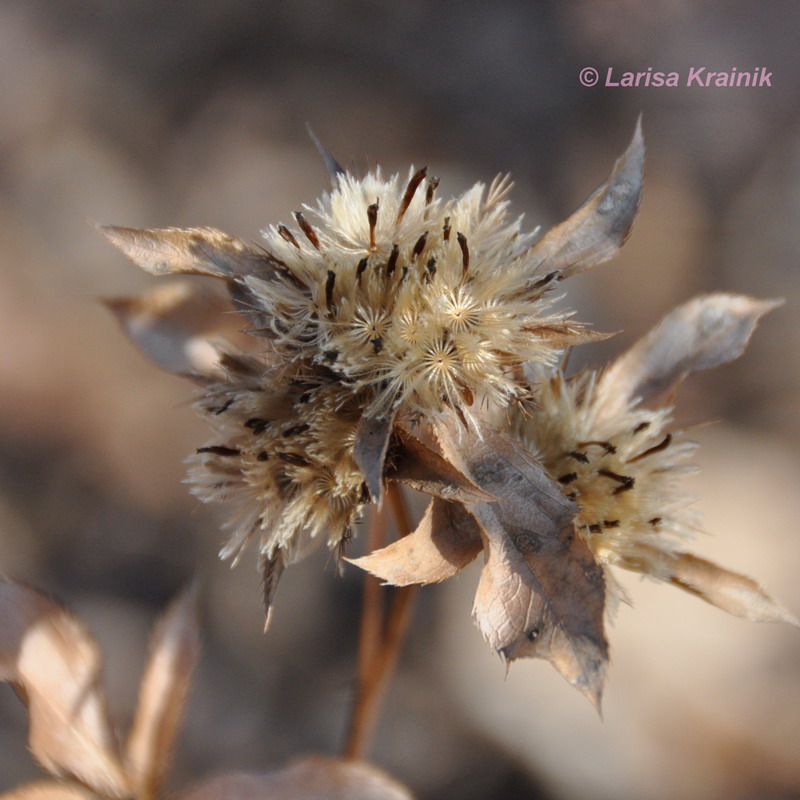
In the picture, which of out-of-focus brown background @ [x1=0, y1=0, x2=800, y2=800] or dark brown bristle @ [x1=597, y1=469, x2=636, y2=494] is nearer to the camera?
dark brown bristle @ [x1=597, y1=469, x2=636, y2=494]

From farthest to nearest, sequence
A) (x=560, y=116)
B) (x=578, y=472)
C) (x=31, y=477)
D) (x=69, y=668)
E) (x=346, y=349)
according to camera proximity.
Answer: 1. (x=560, y=116)
2. (x=31, y=477)
3. (x=69, y=668)
4. (x=578, y=472)
5. (x=346, y=349)

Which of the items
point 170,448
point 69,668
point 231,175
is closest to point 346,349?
point 69,668

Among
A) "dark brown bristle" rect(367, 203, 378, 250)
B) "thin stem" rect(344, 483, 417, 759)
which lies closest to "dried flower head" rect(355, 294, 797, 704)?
"dark brown bristle" rect(367, 203, 378, 250)

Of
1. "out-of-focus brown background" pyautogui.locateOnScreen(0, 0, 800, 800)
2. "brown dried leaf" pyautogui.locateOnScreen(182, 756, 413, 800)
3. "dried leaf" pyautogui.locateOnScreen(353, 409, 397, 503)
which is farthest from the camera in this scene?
"out-of-focus brown background" pyautogui.locateOnScreen(0, 0, 800, 800)

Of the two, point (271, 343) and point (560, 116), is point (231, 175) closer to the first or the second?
point (560, 116)

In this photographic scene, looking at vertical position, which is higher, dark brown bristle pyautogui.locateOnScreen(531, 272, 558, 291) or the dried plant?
dark brown bristle pyautogui.locateOnScreen(531, 272, 558, 291)

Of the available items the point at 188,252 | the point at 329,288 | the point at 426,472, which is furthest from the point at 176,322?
the point at 426,472

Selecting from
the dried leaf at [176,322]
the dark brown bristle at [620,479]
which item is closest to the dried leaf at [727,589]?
the dark brown bristle at [620,479]

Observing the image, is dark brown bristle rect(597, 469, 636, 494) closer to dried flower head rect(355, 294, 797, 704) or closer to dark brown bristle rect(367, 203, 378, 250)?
dried flower head rect(355, 294, 797, 704)
